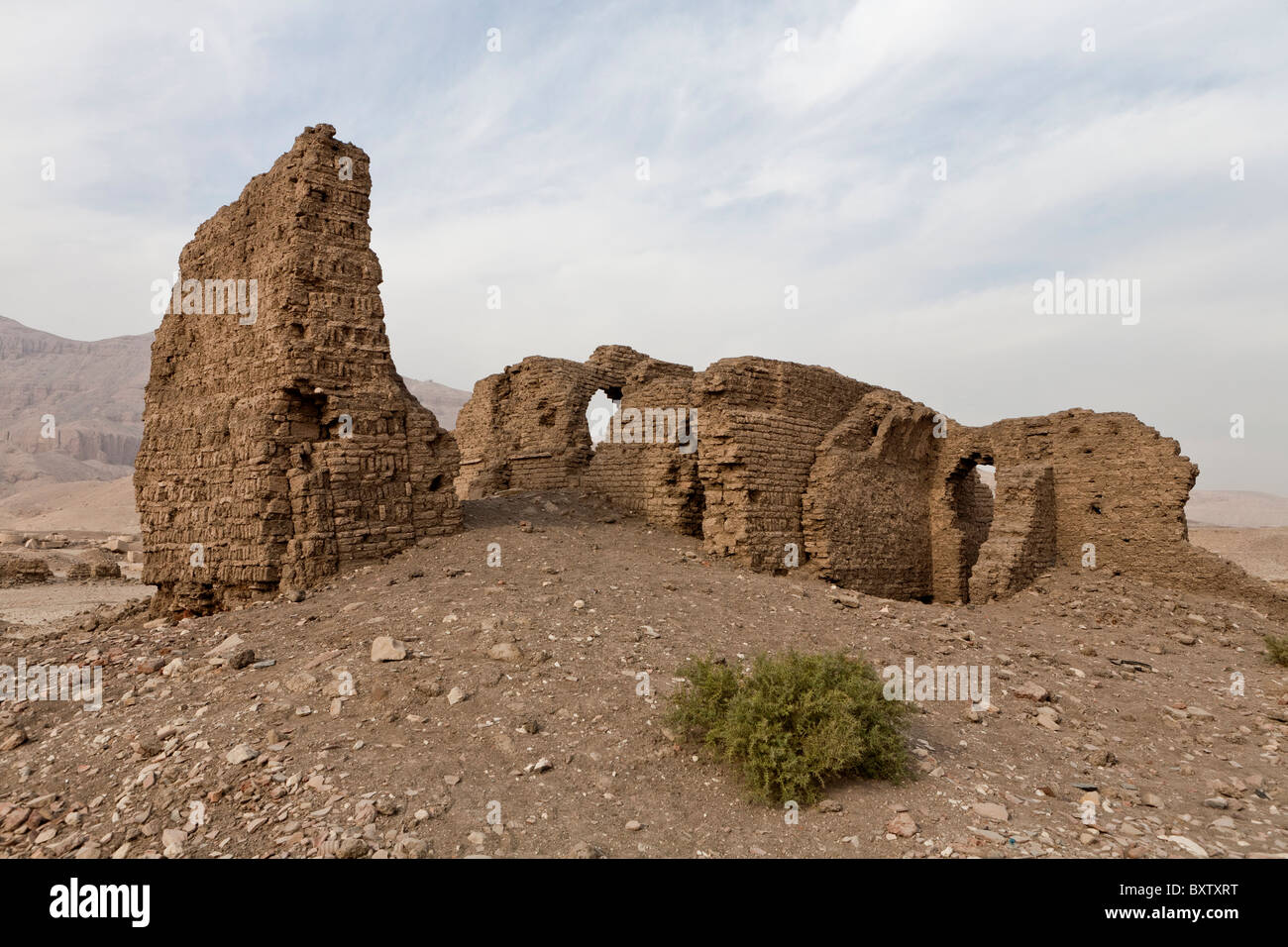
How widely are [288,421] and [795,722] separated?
6993 mm

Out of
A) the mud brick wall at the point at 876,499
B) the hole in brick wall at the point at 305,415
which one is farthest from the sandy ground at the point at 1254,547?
the hole in brick wall at the point at 305,415

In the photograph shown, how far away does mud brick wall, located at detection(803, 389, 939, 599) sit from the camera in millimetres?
11750

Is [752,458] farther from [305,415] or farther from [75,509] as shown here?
[75,509]

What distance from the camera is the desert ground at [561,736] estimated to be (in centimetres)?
402

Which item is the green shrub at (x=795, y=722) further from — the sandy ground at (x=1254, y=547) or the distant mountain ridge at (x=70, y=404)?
the distant mountain ridge at (x=70, y=404)

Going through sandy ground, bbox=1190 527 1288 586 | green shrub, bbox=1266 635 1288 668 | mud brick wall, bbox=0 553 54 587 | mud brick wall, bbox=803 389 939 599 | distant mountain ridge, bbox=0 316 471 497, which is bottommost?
sandy ground, bbox=1190 527 1288 586

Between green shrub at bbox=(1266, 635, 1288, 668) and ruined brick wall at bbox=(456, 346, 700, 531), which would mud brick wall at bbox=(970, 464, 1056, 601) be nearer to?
green shrub at bbox=(1266, 635, 1288, 668)

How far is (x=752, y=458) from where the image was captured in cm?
1103

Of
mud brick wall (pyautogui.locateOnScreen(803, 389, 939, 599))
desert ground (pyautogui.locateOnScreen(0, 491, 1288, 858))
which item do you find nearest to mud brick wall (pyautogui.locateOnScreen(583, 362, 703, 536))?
mud brick wall (pyautogui.locateOnScreen(803, 389, 939, 599))

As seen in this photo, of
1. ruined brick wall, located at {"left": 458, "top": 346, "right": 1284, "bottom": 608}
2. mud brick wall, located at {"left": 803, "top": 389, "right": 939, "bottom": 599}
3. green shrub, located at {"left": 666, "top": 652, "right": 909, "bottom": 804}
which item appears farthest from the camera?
mud brick wall, located at {"left": 803, "top": 389, "right": 939, "bottom": 599}

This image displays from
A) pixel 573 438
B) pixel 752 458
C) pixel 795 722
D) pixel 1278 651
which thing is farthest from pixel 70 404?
pixel 1278 651

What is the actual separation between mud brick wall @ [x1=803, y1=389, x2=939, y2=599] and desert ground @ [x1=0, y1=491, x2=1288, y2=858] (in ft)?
9.18
